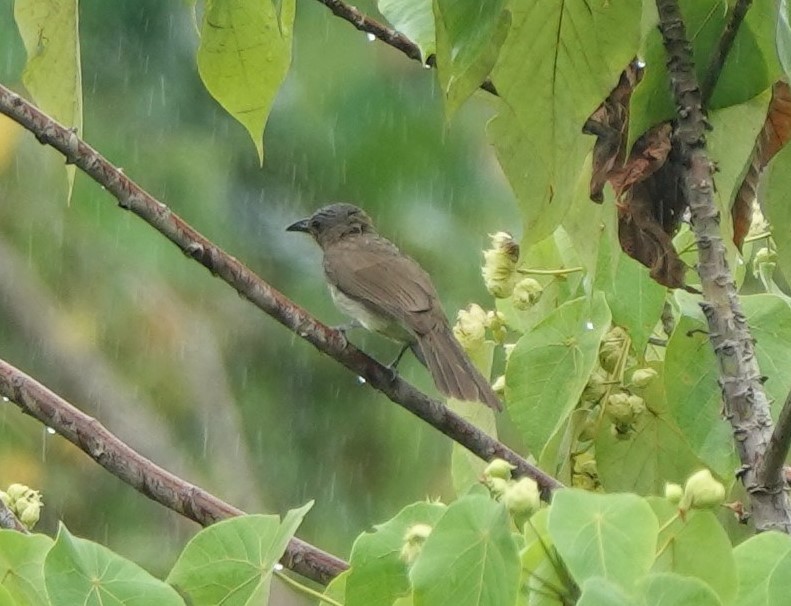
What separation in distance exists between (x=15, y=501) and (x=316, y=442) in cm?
463

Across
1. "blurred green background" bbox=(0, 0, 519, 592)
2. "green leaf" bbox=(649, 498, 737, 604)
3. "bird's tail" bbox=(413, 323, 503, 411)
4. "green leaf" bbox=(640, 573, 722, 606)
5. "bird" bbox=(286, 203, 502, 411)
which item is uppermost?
"green leaf" bbox=(640, 573, 722, 606)

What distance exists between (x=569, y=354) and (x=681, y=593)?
76 centimetres

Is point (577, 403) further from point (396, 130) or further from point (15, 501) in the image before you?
point (396, 130)

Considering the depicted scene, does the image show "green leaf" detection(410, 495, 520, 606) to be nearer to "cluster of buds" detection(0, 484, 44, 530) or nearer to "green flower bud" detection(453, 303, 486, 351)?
"cluster of buds" detection(0, 484, 44, 530)

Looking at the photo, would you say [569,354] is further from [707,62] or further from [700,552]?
[700,552]

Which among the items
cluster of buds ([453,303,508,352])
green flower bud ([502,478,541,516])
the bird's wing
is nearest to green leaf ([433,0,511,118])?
green flower bud ([502,478,541,516])

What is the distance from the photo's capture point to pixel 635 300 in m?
1.66

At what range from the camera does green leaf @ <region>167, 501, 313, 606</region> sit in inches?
49.1

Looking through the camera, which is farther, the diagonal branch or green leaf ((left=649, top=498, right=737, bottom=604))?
the diagonal branch

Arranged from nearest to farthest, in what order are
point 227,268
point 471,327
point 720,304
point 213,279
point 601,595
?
point 601,595 < point 720,304 < point 227,268 < point 471,327 < point 213,279

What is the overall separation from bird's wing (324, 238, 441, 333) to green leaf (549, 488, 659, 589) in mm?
2565

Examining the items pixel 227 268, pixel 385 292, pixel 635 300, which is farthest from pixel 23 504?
pixel 385 292

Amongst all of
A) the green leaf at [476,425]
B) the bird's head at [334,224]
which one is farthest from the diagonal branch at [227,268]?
the bird's head at [334,224]

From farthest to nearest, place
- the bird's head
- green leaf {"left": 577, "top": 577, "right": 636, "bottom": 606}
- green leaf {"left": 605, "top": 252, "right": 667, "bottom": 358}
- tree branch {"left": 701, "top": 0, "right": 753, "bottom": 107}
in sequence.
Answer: the bird's head, green leaf {"left": 605, "top": 252, "right": 667, "bottom": 358}, tree branch {"left": 701, "top": 0, "right": 753, "bottom": 107}, green leaf {"left": 577, "top": 577, "right": 636, "bottom": 606}
